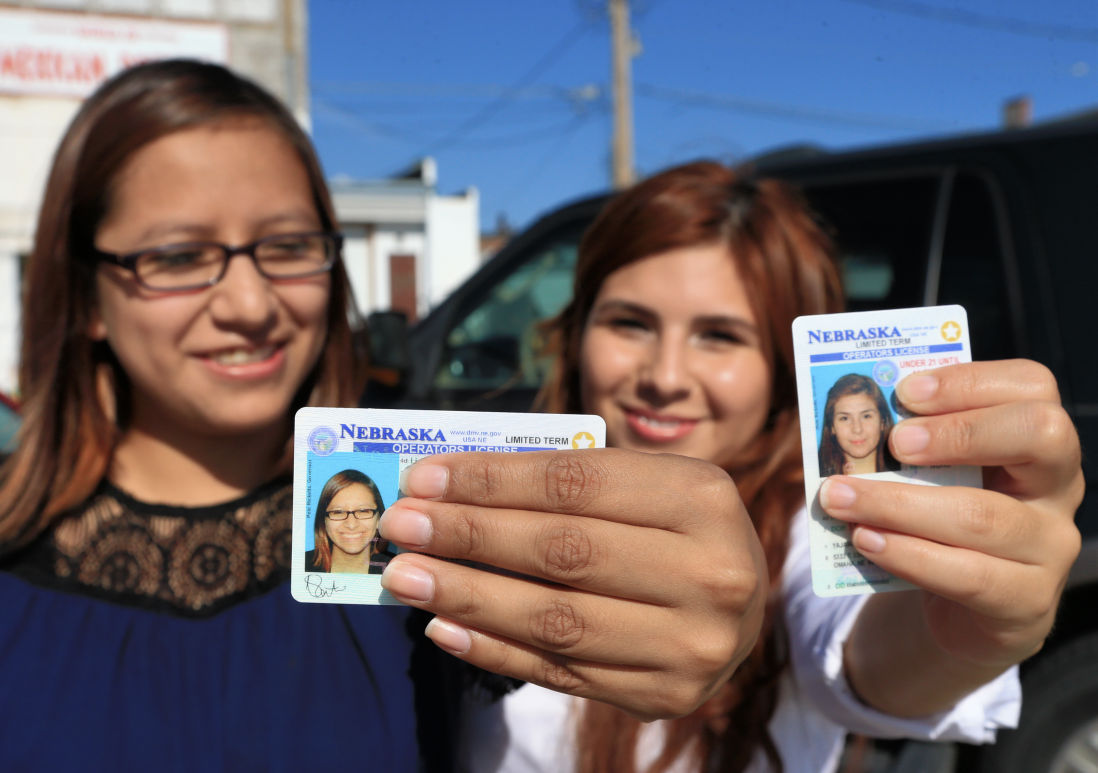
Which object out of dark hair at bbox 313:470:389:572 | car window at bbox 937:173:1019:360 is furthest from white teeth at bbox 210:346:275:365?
car window at bbox 937:173:1019:360

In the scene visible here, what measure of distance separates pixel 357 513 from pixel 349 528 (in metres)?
0.02

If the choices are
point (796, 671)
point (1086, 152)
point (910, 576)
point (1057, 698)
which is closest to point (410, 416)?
point (910, 576)

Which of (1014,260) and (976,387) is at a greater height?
(1014,260)

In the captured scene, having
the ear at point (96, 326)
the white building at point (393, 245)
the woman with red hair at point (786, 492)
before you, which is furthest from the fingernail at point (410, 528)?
the white building at point (393, 245)

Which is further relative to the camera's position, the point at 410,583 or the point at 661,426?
the point at 661,426

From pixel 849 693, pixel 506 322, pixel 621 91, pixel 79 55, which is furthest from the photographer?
pixel 621 91

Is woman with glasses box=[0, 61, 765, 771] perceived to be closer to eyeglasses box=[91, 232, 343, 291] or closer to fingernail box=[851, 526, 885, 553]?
eyeglasses box=[91, 232, 343, 291]

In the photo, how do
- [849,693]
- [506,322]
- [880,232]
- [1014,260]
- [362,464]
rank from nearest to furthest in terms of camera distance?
[362,464], [849,693], [1014,260], [880,232], [506,322]

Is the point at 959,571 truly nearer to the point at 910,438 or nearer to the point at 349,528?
the point at 910,438

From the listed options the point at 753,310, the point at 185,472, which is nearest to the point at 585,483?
the point at 753,310

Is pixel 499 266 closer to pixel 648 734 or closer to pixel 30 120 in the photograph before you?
pixel 648 734

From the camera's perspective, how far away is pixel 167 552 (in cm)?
151

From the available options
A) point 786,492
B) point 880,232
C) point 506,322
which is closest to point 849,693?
point 786,492

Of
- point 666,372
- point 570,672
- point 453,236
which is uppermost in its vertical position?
point 453,236
